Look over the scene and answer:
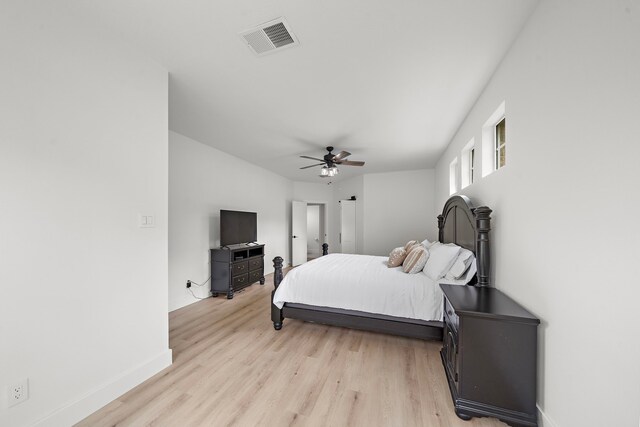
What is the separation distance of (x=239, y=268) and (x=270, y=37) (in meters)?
3.53

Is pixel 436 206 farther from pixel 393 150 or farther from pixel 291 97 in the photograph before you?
pixel 291 97

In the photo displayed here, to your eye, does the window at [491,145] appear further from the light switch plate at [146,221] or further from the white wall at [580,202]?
the light switch plate at [146,221]

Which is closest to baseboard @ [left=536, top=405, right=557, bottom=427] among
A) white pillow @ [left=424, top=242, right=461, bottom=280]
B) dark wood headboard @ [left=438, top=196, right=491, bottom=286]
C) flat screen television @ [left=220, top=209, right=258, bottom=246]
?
dark wood headboard @ [left=438, top=196, right=491, bottom=286]

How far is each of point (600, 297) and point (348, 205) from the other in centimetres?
561

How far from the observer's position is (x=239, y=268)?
13.9 ft

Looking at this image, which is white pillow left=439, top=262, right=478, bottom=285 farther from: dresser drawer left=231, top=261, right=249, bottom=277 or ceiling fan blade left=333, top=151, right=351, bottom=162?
dresser drawer left=231, top=261, right=249, bottom=277

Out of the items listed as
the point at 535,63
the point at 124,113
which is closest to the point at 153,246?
the point at 124,113

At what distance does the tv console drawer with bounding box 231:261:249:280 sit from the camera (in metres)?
4.09

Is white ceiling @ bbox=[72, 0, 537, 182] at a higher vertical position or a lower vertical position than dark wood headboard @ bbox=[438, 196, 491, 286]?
higher

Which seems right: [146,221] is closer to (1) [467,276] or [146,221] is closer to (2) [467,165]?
(1) [467,276]

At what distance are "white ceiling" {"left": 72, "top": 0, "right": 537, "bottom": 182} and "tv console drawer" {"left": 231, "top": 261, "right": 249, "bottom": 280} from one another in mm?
2178

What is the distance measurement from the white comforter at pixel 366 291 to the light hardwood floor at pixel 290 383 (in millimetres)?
400

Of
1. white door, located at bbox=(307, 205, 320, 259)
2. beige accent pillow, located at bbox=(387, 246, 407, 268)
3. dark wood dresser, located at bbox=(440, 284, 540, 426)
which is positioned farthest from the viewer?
white door, located at bbox=(307, 205, 320, 259)

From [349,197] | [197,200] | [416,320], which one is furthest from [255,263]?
[349,197]
